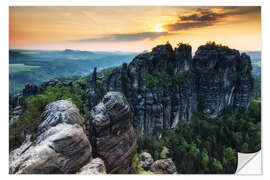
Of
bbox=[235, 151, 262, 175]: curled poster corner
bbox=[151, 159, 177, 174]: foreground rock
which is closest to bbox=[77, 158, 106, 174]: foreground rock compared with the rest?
bbox=[151, 159, 177, 174]: foreground rock

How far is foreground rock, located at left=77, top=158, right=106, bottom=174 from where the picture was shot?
3.92m

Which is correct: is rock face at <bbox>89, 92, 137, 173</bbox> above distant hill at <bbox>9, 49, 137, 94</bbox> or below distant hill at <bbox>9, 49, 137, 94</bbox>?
below

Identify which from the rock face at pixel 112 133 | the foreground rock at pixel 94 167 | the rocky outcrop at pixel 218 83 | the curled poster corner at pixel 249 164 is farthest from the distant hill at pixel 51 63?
the rocky outcrop at pixel 218 83

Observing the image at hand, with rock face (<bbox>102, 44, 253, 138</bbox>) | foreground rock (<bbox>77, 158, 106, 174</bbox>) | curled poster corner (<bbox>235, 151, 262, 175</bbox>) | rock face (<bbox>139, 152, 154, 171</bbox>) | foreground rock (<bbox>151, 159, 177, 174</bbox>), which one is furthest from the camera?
rock face (<bbox>102, 44, 253, 138</bbox>)

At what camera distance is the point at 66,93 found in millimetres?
7758

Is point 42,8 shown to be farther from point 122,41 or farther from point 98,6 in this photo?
point 122,41

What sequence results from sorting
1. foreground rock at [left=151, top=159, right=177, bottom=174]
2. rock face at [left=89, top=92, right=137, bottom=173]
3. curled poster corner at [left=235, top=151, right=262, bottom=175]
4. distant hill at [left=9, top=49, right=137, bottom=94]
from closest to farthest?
rock face at [left=89, top=92, right=137, bottom=173] < curled poster corner at [left=235, top=151, right=262, bottom=175] < distant hill at [left=9, top=49, right=137, bottom=94] < foreground rock at [left=151, top=159, right=177, bottom=174]

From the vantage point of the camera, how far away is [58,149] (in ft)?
11.3

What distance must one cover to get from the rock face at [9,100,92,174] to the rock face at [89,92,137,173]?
497 millimetres

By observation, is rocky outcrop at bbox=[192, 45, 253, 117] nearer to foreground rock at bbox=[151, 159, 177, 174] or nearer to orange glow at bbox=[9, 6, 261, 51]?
orange glow at bbox=[9, 6, 261, 51]

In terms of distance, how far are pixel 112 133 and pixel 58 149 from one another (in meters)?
1.63

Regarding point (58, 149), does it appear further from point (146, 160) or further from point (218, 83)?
point (218, 83)

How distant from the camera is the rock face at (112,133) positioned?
4.44 meters

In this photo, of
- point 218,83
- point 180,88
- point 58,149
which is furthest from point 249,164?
point 218,83
